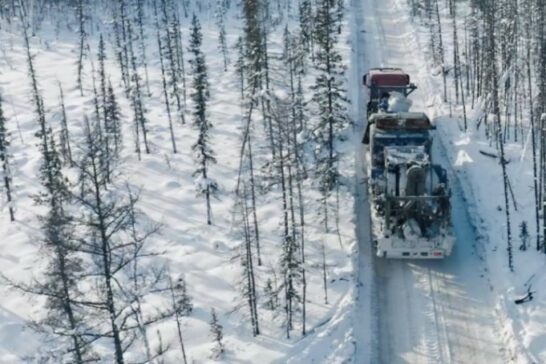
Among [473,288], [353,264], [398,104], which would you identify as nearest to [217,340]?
[353,264]

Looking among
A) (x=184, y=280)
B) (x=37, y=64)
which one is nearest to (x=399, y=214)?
(x=184, y=280)

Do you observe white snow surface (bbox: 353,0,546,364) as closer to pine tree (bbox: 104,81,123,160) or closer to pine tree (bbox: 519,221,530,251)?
pine tree (bbox: 519,221,530,251)

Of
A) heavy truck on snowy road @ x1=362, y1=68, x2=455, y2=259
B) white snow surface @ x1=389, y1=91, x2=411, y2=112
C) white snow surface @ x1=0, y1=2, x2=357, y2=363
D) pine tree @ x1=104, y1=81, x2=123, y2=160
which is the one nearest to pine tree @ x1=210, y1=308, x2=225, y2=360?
white snow surface @ x1=0, y1=2, x2=357, y2=363

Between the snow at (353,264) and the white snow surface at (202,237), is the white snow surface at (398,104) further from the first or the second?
the white snow surface at (202,237)

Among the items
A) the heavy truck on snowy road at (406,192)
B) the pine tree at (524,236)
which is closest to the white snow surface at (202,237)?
the heavy truck on snowy road at (406,192)

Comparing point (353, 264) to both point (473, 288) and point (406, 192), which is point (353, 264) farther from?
point (473, 288)

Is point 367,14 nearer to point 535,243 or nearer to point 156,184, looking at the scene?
point 156,184

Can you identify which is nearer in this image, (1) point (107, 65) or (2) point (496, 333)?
(2) point (496, 333)

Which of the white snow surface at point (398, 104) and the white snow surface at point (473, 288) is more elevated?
the white snow surface at point (398, 104)
